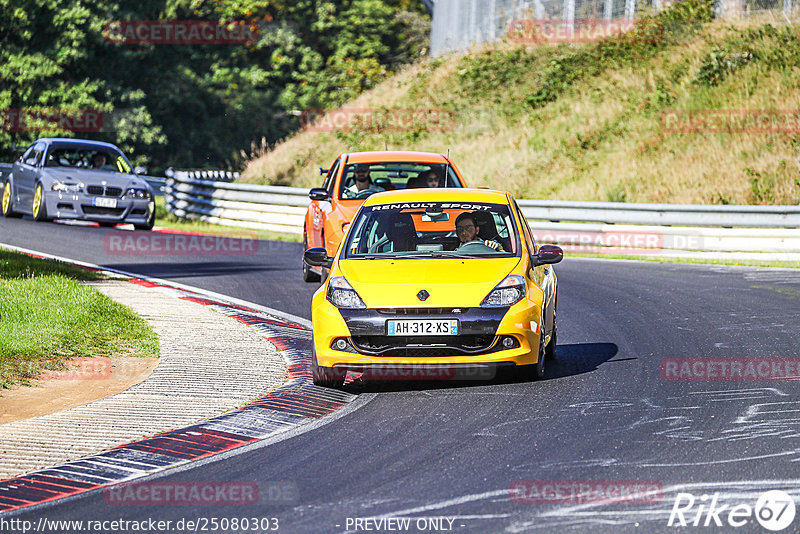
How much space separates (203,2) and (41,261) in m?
42.4

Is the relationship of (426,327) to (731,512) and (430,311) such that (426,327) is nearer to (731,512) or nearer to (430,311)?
(430,311)

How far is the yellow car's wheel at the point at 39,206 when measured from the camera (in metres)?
23.5

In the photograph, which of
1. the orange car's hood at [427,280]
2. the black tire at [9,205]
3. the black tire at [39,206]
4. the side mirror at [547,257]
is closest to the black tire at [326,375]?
the orange car's hood at [427,280]

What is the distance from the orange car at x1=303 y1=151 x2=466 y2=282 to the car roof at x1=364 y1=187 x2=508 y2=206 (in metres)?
4.33

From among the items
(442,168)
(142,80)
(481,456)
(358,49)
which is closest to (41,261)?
(442,168)

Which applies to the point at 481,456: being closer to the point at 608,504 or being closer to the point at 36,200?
the point at 608,504

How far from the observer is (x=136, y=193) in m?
23.4

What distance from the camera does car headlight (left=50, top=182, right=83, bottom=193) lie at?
22.9m

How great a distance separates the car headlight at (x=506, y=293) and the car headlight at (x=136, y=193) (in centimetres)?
1516

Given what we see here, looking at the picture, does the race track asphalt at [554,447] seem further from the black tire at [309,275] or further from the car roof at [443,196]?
the black tire at [309,275]

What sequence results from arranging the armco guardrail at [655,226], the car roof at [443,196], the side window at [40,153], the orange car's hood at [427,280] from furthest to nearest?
the side window at [40,153] < the armco guardrail at [655,226] < the car roof at [443,196] < the orange car's hood at [427,280]

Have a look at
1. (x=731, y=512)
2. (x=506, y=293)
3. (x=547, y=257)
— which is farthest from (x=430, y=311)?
(x=731, y=512)

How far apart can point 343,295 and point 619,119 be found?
77.1 feet

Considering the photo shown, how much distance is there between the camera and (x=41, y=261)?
53.1 feet
